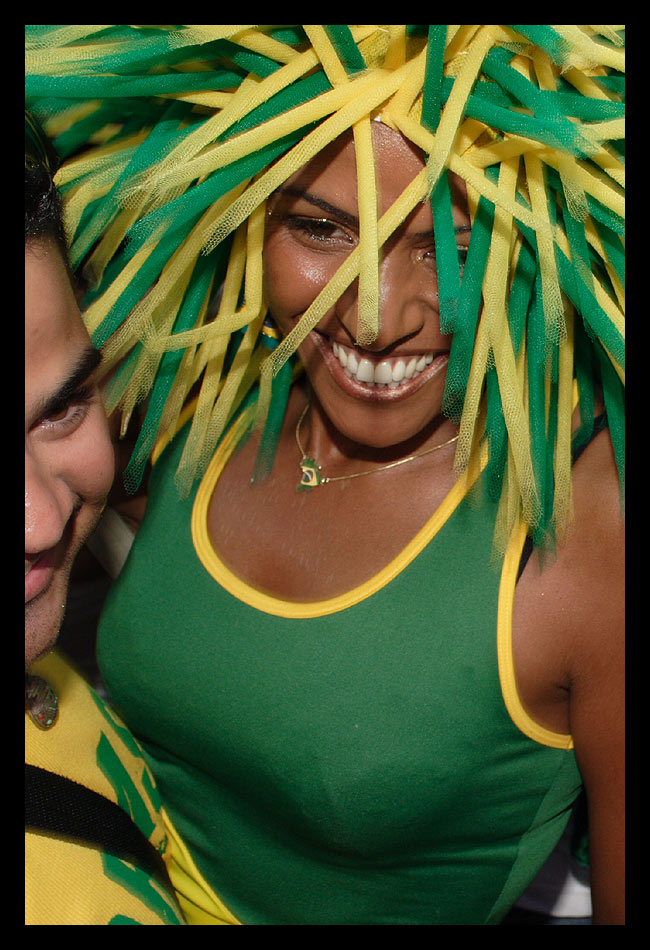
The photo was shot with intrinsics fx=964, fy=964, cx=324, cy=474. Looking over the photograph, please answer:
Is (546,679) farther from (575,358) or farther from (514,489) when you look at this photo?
(575,358)

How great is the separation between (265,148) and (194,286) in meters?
0.29

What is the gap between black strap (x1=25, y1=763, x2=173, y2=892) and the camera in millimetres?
1151

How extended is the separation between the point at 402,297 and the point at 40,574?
0.58 meters

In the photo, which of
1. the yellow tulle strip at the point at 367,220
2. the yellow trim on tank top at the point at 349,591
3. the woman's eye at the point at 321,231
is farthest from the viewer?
the yellow trim on tank top at the point at 349,591

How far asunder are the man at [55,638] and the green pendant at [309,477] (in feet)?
1.33

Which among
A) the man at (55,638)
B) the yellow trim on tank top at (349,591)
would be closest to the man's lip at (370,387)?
the yellow trim on tank top at (349,591)

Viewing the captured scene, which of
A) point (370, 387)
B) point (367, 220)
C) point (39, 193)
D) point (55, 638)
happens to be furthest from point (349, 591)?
point (39, 193)

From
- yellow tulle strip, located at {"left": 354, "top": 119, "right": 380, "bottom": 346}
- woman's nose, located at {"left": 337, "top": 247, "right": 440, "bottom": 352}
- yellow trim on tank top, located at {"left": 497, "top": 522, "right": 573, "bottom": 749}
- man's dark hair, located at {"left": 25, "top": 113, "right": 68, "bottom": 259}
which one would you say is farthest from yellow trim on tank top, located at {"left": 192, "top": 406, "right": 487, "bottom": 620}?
man's dark hair, located at {"left": 25, "top": 113, "right": 68, "bottom": 259}

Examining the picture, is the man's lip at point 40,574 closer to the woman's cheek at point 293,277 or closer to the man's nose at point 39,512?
the man's nose at point 39,512

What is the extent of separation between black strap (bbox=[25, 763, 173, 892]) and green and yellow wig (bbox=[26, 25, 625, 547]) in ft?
1.96

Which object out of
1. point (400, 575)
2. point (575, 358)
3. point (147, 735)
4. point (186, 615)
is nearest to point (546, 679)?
point (400, 575)

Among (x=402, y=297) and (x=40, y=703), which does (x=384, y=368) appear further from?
(x=40, y=703)

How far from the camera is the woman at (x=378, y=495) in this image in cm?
121

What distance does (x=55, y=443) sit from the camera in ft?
3.89
